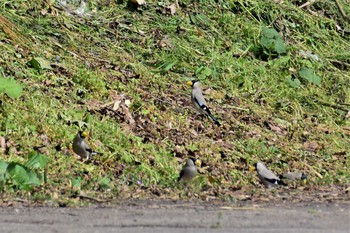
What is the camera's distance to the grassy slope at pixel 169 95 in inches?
419

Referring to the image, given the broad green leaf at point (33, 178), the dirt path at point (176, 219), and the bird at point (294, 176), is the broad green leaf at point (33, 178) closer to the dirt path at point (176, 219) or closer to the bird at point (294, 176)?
the dirt path at point (176, 219)

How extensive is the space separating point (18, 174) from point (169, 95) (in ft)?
14.7

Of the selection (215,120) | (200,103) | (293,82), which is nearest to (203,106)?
(200,103)

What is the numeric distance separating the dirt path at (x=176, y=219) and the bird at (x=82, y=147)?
2449 mm

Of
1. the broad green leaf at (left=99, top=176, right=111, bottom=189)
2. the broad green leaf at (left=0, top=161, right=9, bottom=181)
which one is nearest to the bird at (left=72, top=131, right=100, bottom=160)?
the broad green leaf at (left=99, top=176, right=111, bottom=189)

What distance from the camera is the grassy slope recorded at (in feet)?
34.9

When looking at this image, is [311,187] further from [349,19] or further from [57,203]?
[349,19]

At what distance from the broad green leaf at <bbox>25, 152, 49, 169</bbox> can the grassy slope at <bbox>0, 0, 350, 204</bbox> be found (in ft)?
0.60

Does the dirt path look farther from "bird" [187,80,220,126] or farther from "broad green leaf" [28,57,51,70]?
"broad green leaf" [28,57,51,70]

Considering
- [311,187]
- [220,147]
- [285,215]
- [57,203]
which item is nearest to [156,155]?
[220,147]

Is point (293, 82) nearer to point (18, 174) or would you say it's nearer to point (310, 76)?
point (310, 76)

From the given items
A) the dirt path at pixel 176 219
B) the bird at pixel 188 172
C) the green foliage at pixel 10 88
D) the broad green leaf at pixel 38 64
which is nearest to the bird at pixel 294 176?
the bird at pixel 188 172

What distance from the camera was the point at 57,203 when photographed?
8.12 meters

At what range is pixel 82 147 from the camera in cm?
1041
